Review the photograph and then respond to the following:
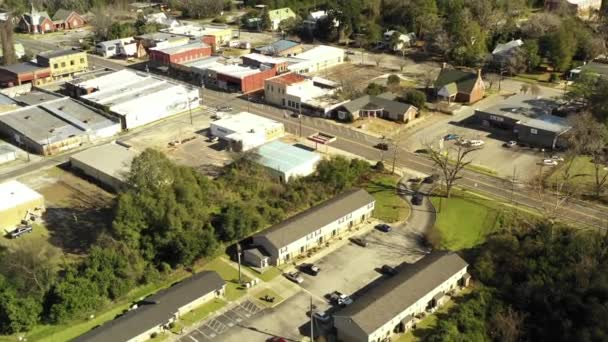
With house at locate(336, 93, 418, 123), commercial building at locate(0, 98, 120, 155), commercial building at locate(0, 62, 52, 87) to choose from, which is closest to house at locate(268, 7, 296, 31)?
commercial building at locate(0, 62, 52, 87)

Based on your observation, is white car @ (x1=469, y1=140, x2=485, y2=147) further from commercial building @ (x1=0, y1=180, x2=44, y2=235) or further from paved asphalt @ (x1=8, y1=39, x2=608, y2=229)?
commercial building @ (x1=0, y1=180, x2=44, y2=235)

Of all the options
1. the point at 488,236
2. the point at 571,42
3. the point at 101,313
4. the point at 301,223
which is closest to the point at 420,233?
the point at 488,236

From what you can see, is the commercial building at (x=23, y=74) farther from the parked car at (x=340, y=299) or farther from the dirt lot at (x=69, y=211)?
the parked car at (x=340, y=299)

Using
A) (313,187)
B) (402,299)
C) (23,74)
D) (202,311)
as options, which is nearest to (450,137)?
(313,187)

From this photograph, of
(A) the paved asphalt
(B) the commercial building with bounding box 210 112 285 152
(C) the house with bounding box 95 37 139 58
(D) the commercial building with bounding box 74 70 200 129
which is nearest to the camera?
(A) the paved asphalt

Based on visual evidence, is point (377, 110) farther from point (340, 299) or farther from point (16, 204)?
point (16, 204)

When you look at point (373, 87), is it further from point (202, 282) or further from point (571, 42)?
point (202, 282)
